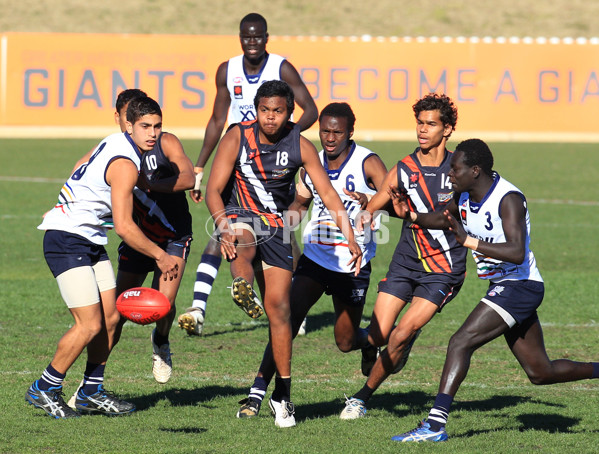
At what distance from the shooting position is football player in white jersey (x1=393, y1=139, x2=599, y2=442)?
21.3 feet

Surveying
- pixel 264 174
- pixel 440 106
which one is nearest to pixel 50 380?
pixel 264 174

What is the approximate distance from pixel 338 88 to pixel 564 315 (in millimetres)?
23290

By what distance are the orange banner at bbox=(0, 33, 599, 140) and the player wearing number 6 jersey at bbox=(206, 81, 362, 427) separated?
2625 cm

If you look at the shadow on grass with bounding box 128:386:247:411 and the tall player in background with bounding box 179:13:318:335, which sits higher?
the tall player in background with bounding box 179:13:318:335

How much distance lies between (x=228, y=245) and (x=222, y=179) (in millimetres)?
513

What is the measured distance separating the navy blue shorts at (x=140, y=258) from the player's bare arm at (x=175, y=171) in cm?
51

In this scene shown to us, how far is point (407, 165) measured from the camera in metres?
7.71

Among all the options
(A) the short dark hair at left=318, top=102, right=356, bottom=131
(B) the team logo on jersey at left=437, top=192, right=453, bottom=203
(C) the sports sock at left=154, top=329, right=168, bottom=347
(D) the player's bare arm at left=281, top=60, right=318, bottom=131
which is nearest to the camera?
(B) the team logo on jersey at left=437, top=192, right=453, bottom=203

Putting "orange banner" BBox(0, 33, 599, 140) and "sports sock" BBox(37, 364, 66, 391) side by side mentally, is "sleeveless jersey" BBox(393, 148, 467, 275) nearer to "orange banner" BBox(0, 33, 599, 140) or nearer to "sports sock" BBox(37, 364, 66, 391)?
"sports sock" BBox(37, 364, 66, 391)

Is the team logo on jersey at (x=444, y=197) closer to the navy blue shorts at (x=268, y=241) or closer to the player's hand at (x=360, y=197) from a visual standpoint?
the player's hand at (x=360, y=197)

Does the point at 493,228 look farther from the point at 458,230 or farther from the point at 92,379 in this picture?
the point at 92,379

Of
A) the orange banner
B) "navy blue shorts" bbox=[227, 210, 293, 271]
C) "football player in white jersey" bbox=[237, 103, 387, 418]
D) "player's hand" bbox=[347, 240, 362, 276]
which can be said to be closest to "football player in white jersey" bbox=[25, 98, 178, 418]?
"navy blue shorts" bbox=[227, 210, 293, 271]

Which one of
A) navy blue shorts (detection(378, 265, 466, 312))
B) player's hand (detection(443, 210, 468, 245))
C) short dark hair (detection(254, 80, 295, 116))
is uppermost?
short dark hair (detection(254, 80, 295, 116))

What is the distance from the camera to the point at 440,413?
256 inches
